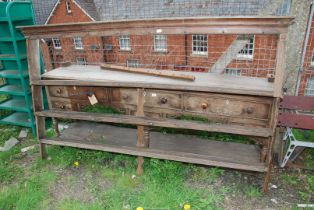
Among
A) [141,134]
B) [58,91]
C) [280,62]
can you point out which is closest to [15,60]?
[58,91]

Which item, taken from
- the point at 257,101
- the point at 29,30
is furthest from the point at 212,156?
the point at 29,30

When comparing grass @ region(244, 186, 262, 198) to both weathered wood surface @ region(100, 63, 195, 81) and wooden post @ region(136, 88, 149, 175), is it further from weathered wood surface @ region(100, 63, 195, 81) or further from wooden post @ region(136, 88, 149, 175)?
weathered wood surface @ region(100, 63, 195, 81)

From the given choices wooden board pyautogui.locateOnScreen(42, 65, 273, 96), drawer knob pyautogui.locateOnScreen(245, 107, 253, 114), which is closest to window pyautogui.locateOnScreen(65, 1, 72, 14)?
wooden board pyautogui.locateOnScreen(42, 65, 273, 96)

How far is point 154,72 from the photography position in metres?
3.78

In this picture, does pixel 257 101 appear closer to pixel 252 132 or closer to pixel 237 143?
pixel 252 132

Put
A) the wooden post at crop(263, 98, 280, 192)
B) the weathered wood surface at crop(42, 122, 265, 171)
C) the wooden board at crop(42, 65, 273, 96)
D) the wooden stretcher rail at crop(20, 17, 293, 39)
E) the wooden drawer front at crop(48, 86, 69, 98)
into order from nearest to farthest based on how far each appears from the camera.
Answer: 1. the wooden stretcher rail at crop(20, 17, 293, 39)
2. the wooden post at crop(263, 98, 280, 192)
3. the wooden board at crop(42, 65, 273, 96)
4. the weathered wood surface at crop(42, 122, 265, 171)
5. the wooden drawer front at crop(48, 86, 69, 98)

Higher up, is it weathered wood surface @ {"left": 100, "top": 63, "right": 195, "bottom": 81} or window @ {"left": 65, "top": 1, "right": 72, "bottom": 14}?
window @ {"left": 65, "top": 1, "right": 72, "bottom": 14}

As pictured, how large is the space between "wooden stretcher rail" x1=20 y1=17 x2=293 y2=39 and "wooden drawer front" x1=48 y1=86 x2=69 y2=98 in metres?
1.08

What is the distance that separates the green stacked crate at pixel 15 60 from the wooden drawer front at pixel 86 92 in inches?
36.8

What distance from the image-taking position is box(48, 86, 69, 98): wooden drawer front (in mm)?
4270

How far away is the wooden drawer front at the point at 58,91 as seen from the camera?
4270mm

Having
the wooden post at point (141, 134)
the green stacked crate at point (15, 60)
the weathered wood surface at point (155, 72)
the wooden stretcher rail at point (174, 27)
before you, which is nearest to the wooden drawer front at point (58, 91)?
the green stacked crate at point (15, 60)

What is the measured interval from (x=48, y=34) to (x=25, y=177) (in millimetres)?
2105

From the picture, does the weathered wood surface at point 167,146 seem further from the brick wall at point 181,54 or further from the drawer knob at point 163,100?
the brick wall at point 181,54
